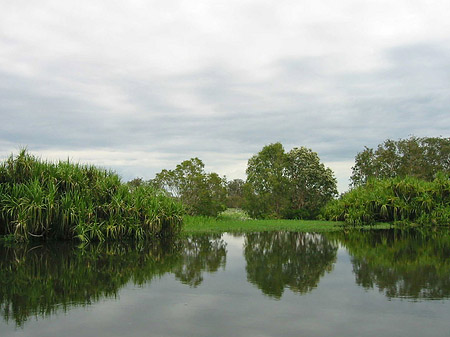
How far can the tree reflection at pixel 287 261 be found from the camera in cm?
755

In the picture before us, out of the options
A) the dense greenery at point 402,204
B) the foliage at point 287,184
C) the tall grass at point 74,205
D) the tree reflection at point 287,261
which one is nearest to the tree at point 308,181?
the foliage at point 287,184

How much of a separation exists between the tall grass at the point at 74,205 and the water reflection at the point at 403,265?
22.4 feet

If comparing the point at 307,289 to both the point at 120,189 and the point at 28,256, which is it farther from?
the point at 120,189

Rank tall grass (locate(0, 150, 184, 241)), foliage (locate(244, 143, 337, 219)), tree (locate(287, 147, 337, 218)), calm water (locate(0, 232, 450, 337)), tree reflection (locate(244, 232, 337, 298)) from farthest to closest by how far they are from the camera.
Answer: tree (locate(287, 147, 337, 218)) < foliage (locate(244, 143, 337, 219)) < tall grass (locate(0, 150, 184, 241)) < tree reflection (locate(244, 232, 337, 298)) < calm water (locate(0, 232, 450, 337))

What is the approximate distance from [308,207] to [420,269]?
2034 centimetres

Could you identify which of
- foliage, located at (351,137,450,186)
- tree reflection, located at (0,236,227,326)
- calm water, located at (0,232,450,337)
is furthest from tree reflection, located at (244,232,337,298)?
foliage, located at (351,137,450,186)

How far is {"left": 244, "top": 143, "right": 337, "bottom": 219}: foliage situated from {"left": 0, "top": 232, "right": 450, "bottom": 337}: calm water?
1457cm

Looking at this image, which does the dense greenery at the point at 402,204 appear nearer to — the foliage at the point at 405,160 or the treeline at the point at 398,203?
the treeline at the point at 398,203

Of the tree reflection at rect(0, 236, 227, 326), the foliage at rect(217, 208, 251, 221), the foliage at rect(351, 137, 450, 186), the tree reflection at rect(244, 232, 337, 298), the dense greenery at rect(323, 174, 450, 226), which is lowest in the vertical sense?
the tree reflection at rect(0, 236, 227, 326)

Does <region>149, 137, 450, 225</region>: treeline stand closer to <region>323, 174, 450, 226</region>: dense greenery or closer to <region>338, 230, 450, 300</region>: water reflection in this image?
<region>323, 174, 450, 226</region>: dense greenery

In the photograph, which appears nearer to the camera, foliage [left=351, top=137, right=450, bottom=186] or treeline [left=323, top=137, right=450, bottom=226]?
treeline [left=323, top=137, right=450, bottom=226]

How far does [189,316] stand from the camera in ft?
18.4

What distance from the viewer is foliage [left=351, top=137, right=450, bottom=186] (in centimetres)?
3441

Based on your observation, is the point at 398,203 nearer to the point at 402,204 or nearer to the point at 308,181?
the point at 402,204
